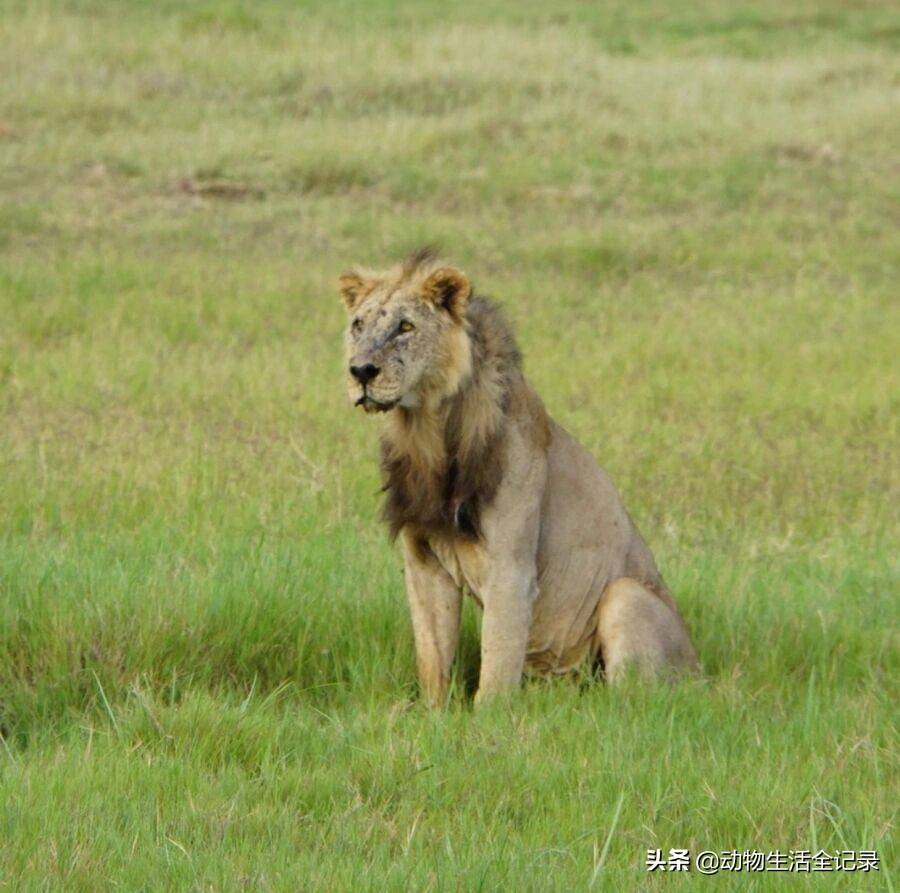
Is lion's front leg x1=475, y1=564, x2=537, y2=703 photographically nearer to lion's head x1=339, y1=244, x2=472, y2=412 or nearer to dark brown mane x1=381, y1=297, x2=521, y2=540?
dark brown mane x1=381, y1=297, x2=521, y2=540

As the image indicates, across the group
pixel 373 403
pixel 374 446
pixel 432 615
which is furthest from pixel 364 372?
pixel 374 446

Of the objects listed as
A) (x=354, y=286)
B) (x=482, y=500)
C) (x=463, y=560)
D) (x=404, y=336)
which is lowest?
(x=463, y=560)

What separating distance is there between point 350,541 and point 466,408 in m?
1.41

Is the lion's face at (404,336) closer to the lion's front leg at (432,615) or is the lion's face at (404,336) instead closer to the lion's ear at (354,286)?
the lion's ear at (354,286)

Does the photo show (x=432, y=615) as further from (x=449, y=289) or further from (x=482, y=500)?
(x=449, y=289)

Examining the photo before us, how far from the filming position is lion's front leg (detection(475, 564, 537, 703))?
5.30 meters

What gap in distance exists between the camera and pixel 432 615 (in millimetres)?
5441

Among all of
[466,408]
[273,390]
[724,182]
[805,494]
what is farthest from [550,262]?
[466,408]

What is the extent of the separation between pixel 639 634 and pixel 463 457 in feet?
2.58

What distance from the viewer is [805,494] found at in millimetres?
7883

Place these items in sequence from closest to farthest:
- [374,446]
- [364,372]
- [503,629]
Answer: [364,372] → [503,629] → [374,446]

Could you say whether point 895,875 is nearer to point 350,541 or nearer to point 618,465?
point 350,541

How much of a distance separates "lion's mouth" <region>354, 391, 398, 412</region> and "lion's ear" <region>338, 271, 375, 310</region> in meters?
0.42

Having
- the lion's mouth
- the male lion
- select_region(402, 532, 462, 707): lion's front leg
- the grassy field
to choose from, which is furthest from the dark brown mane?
the grassy field
